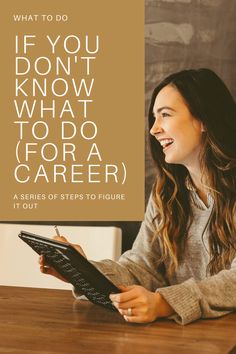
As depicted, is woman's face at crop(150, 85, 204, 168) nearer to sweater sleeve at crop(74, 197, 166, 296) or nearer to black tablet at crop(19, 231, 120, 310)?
sweater sleeve at crop(74, 197, 166, 296)

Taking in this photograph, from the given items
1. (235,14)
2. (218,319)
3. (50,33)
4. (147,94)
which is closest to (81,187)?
(147,94)

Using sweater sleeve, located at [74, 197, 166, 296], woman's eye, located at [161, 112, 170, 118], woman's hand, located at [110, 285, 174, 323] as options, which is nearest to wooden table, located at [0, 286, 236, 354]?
woman's hand, located at [110, 285, 174, 323]

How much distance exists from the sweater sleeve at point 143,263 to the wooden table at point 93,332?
19cm

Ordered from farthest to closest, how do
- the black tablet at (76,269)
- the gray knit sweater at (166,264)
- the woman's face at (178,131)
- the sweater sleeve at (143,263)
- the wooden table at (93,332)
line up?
the woman's face at (178,131)
the sweater sleeve at (143,263)
the gray knit sweater at (166,264)
the black tablet at (76,269)
the wooden table at (93,332)

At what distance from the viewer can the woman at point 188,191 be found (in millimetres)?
2010

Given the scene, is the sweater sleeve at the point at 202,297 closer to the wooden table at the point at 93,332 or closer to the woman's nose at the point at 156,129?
the wooden table at the point at 93,332

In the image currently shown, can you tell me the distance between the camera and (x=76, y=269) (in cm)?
156

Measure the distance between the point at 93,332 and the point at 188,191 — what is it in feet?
2.43

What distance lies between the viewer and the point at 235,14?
2.59 meters

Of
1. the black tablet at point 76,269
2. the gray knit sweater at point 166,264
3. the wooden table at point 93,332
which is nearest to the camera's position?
the wooden table at point 93,332

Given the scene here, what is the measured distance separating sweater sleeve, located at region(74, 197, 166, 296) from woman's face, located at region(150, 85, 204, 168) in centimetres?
17

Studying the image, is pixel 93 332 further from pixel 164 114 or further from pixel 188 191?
pixel 164 114

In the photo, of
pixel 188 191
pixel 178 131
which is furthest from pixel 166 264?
Result: pixel 178 131

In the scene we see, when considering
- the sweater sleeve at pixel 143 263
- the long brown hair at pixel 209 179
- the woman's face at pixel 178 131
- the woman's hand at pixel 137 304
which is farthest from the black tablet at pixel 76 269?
the woman's face at pixel 178 131
